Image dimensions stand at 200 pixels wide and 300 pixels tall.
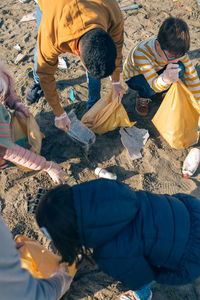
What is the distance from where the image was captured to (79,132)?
2494 mm

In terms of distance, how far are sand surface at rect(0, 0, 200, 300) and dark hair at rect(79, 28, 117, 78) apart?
1.22 m

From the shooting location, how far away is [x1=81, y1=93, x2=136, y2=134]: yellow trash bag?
2447mm

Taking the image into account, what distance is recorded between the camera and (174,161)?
100 inches

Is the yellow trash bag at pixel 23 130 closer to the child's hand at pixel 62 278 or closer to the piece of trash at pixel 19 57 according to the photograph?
the child's hand at pixel 62 278

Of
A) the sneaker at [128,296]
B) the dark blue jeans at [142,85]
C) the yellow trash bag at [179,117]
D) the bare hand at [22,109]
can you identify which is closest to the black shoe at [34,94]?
the bare hand at [22,109]

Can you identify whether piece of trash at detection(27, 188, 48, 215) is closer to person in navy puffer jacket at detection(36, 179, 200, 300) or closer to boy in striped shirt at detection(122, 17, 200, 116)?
person in navy puffer jacket at detection(36, 179, 200, 300)

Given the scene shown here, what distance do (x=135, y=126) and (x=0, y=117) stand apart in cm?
148

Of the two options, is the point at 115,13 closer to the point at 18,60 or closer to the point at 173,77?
the point at 173,77

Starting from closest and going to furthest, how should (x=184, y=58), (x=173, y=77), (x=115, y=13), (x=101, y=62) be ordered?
1. (x=101, y=62)
2. (x=115, y=13)
3. (x=173, y=77)
4. (x=184, y=58)

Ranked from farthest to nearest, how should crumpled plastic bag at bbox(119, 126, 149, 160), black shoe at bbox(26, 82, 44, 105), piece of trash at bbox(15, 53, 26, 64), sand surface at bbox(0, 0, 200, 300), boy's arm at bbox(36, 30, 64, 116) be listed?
piece of trash at bbox(15, 53, 26, 64), black shoe at bbox(26, 82, 44, 105), crumpled plastic bag at bbox(119, 126, 149, 160), sand surface at bbox(0, 0, 200, 300), boy's arm at bbox(36, 30, 64, 116)

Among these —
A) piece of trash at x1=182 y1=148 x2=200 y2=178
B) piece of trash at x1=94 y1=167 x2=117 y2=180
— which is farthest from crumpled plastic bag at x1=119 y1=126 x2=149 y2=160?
piece of trash at x1=182 y1=148 x2=200 y2=178

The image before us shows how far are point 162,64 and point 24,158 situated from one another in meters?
1.64

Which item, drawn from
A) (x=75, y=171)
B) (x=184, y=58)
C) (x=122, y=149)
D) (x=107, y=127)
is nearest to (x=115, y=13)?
(x=184, y=58)

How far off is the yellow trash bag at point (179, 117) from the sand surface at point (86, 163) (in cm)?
18
